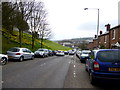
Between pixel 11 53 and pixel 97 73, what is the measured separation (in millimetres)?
12045

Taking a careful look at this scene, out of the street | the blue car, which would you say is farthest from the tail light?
the street

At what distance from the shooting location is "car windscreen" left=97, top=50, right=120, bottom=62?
20.6 feet

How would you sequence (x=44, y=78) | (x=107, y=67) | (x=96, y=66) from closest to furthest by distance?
1. (x=107, y=67)
2. (x=96, y=66)
3. (x=44, y=78)

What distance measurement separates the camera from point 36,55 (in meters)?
25.6

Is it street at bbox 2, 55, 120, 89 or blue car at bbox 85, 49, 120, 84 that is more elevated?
blue car at bbox 85, 49, 120, 84

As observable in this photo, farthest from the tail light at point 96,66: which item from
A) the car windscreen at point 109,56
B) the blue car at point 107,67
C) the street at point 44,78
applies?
the street at point 44,78

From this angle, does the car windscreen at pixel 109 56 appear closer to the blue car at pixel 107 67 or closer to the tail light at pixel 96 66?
the blue car at pixel 107 67

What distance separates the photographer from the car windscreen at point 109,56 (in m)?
6.27

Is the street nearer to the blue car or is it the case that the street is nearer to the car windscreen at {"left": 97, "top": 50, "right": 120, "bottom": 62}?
the blue car

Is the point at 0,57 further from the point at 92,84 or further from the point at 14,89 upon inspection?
the point at 92,84

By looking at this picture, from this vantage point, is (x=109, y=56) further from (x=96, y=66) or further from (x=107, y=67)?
(x=96, y=66)

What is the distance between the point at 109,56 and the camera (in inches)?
252

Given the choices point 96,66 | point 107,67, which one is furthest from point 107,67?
point 96,66

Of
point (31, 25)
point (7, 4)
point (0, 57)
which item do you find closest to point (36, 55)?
point (31, 25)
